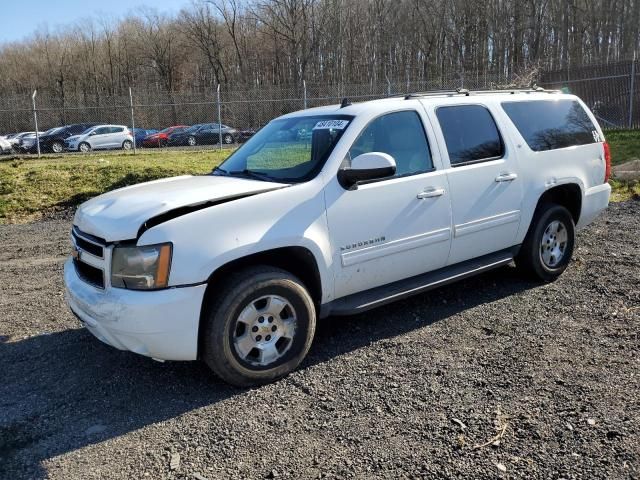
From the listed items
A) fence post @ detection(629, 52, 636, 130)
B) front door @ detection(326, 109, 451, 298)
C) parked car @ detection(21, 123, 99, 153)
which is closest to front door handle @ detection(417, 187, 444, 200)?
front door @ detection(326, 109, 451, 298)

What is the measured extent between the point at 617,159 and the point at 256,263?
43.1 feet

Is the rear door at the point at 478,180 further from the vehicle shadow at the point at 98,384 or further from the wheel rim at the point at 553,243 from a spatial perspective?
the vehicle shadow at the point at 98,384

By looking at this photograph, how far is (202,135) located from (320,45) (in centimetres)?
3021

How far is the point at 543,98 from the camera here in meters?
5.68

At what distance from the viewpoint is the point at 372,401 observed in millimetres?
3506

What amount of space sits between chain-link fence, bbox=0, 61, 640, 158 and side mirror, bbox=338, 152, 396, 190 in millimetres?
13823

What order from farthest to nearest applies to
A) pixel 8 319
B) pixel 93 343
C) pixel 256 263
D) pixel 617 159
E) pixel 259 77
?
pixel 259 77
pixel 617 159
pixel 8 319
pixel 93 343
pixel 256 263

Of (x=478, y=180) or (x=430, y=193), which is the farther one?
(x=478, y=180)

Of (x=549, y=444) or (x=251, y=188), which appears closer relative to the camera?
(x=549, y=444)

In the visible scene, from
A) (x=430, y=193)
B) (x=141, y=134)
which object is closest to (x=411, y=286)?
(x=430, y=193)

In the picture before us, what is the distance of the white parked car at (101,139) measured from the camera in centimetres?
2947

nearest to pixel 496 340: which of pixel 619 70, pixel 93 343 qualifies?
pixel 93 343

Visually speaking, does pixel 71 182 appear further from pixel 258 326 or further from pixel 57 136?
pixel 57 136

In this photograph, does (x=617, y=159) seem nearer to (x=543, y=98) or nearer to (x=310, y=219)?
(x=543, y=98)
